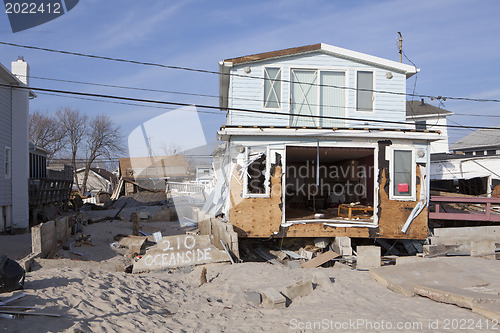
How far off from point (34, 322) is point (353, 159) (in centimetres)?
1500

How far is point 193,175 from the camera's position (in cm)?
4562

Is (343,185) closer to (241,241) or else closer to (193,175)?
(241,241)

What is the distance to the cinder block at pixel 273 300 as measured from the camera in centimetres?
721

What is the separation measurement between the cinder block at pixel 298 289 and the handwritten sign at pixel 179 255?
315 centimetres

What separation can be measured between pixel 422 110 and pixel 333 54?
17.0 meters

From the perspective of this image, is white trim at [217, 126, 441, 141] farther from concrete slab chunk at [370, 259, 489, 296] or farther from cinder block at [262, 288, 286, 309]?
cinder block at [262, 288, 286, 309]

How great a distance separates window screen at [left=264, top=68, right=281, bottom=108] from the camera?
46.5 ft

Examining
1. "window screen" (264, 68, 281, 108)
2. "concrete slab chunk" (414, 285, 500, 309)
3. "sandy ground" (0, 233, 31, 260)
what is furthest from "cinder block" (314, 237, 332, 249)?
"sandy ground" (0, 233, 31, 260)

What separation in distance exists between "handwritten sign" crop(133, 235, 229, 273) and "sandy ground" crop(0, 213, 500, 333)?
54cm

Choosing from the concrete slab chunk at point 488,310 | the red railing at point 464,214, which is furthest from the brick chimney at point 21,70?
the concrete slab chunk at point 488,310

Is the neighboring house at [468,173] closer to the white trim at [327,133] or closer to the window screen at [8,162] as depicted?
the white trim at [327,133]

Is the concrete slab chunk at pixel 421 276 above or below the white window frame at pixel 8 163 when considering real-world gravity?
below

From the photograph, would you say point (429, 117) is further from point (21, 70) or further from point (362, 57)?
point (21, 70)

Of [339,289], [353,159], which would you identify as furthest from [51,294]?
[353,159]
